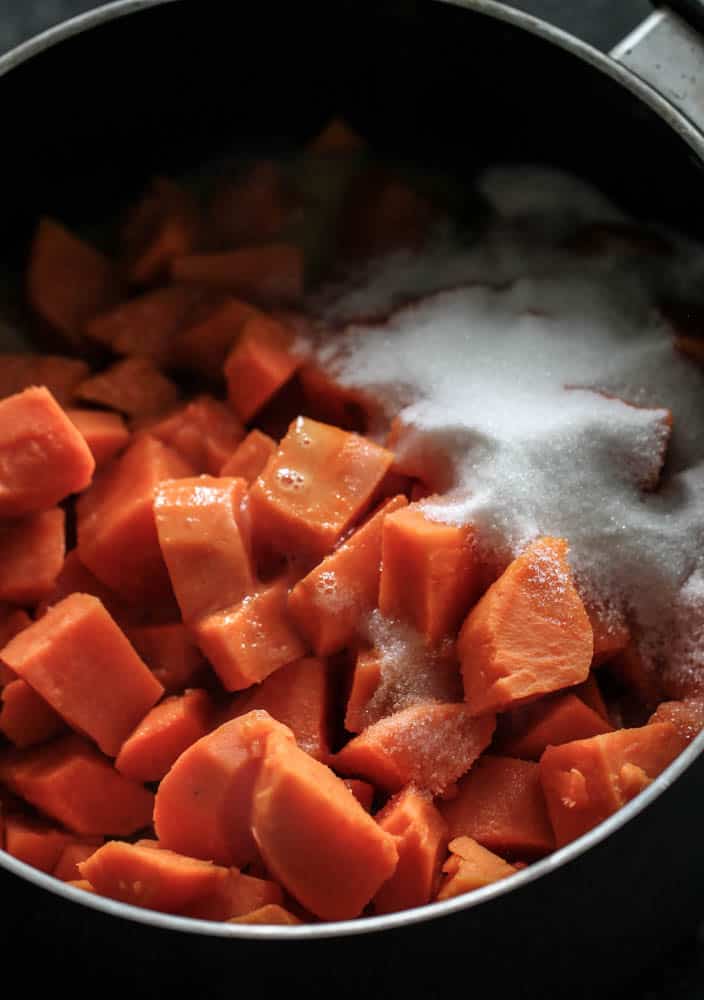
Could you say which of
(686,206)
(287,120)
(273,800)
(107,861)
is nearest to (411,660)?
(273,800)

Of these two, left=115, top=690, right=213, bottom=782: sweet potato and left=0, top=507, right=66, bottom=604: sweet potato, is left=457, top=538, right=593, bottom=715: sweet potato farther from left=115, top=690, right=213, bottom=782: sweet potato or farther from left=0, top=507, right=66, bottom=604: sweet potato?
left=0, top=507, right=66, bottom=604: sweet potato

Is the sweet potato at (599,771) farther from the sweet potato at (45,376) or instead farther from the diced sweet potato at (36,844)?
the sweet potato at (45,376)

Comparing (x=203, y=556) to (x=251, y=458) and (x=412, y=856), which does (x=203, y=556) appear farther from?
(x=412, y=856)

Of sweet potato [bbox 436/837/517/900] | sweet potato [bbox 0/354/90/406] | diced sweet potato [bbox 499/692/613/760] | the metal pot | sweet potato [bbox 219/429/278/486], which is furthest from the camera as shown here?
sweet potato [bbox 0/354/90/406]

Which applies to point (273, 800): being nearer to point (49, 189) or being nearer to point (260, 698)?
point (260, 698)

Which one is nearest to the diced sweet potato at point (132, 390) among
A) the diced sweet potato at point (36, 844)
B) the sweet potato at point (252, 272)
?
the sweet potato at point (252, 272)

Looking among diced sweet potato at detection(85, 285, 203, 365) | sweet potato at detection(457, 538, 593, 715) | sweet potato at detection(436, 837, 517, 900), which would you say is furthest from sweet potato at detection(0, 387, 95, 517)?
sweet potato at detection(436, 837, 517, 900)

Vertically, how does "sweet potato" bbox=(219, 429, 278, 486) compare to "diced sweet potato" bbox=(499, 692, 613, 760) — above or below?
above
